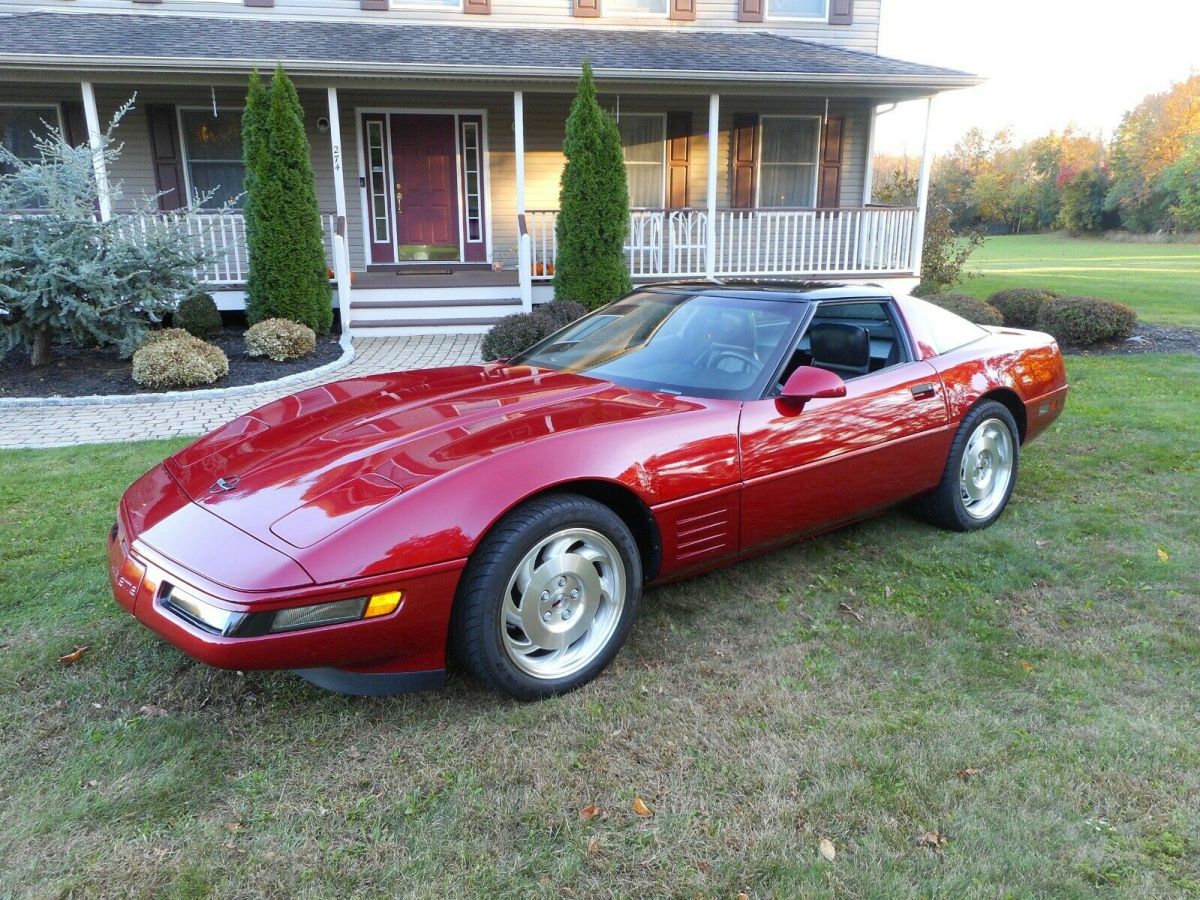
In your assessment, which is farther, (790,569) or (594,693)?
(790,569)

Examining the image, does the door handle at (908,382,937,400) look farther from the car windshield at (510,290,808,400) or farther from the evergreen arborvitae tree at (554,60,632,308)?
the evergreen arborvitae tree at (554,60,632,308)

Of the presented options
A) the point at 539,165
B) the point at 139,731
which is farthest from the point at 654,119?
the point at 139,731

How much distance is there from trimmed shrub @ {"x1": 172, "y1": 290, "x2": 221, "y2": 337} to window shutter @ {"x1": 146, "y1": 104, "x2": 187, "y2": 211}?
3.03 meters

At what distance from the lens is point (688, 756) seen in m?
2.45

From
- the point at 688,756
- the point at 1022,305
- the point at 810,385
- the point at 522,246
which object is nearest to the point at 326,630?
the point at 688,756

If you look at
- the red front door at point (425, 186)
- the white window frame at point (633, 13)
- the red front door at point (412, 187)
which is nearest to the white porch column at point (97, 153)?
the red front door at point (412, 187)

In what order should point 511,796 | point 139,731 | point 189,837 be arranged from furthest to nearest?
1. point 139,731
2. point 511,796
3. point 189,837

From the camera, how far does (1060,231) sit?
55562 millimetres

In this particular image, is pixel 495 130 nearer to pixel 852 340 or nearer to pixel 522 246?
pixel 522 246

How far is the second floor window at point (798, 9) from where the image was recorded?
542 inches

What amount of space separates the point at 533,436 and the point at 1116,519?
11.2ft

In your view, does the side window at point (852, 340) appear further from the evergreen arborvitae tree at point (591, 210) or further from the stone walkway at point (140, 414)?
the evergreen arborvitae tree at point (591, 210)

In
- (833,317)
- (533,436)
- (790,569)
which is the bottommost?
(790,569)

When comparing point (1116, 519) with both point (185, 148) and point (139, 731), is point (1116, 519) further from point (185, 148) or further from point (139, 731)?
point (185, 148)
